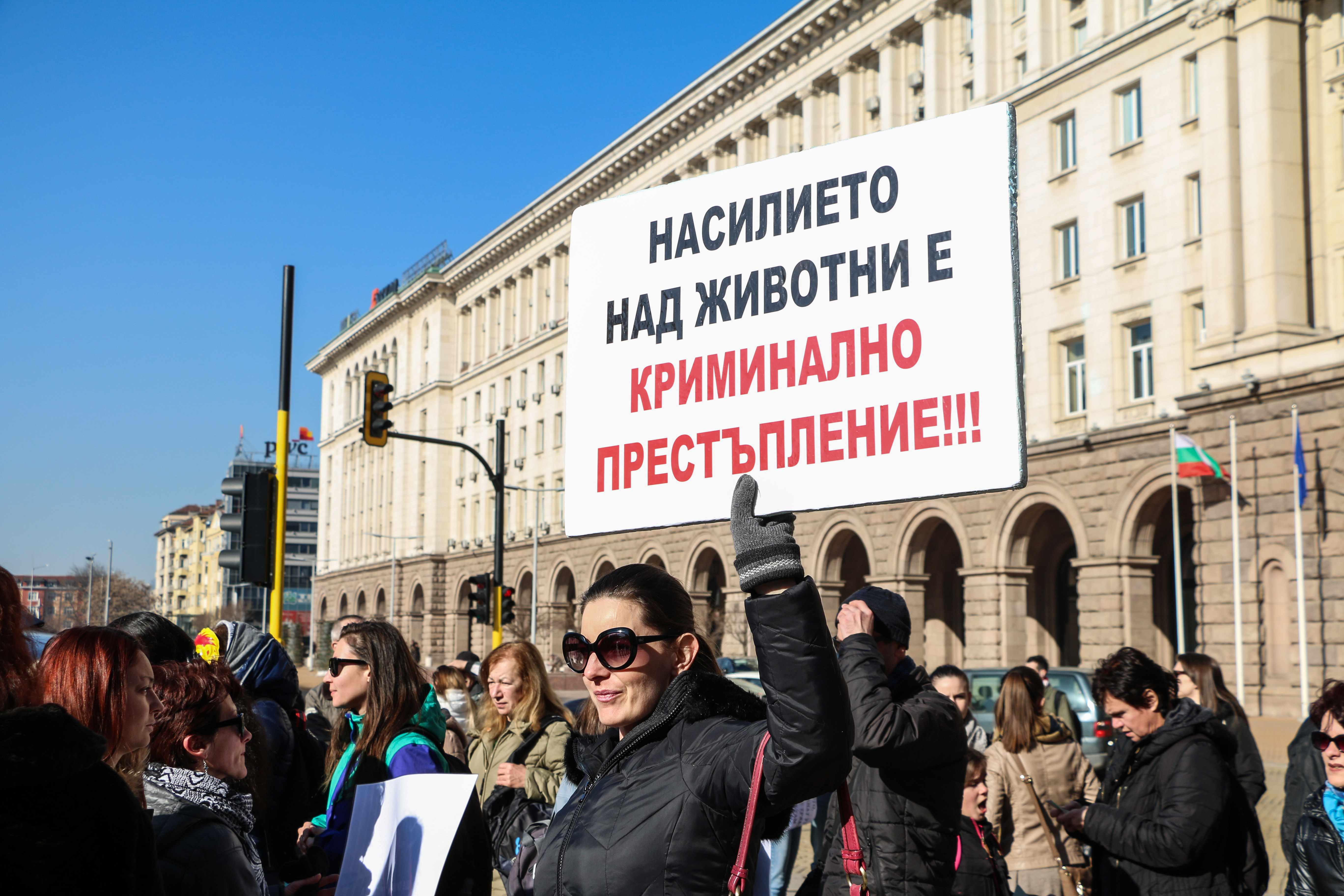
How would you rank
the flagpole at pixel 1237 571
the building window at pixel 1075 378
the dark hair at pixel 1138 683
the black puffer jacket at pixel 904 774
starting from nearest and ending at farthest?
the black puffer jacket at pixel 904 774, the dark hair at pixel 1138 683, the flagpole at pixel 1237 571, the building window at pixel 1075 378

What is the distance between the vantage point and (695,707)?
271 centimetres

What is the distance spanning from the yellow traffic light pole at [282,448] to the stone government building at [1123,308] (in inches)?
356

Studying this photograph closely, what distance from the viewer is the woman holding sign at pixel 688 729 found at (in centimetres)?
235

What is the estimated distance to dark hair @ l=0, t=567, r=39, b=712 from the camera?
2.57 metres

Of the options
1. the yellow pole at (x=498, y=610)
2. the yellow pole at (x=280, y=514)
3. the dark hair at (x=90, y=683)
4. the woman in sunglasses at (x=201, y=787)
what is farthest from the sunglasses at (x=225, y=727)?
the yellow pole at (x=498, y=610)

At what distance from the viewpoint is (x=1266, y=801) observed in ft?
49.3

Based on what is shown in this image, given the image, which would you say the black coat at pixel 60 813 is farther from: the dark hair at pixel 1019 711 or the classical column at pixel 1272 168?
the classical column at pixel 1272 168

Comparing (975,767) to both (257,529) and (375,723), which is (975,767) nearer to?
(375,723)

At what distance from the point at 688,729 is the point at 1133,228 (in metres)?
29.0

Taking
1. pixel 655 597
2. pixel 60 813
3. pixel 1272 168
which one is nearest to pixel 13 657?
pixel 60 813

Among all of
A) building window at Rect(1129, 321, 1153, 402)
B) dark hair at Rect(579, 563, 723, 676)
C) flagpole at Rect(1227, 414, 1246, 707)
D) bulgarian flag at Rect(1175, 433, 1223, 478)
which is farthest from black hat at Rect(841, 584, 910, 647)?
building window at Rect(1129, 321, 1153, 402)

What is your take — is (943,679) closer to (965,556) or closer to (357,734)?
(357,734)

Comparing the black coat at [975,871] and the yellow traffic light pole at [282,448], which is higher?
the yellow traffic light pole at [282,448]

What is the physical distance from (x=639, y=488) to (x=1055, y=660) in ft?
101
